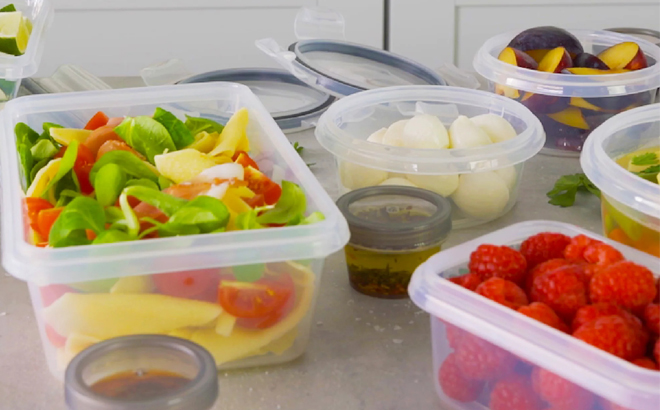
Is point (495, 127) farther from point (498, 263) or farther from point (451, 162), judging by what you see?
point (498, 263)

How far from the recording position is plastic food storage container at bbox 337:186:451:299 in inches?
31.0

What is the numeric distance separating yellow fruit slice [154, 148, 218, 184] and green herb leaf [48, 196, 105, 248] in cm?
12

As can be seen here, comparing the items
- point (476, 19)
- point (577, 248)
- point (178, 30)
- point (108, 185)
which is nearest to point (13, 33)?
point (108, 185)

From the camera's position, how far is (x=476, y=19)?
2.37 m

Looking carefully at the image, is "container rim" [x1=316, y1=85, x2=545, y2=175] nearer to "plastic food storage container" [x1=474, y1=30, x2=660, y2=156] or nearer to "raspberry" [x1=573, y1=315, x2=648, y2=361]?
"plastic food storage container" [x1=474, y1=30, x2=660, y2=156]

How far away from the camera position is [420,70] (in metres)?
1.27

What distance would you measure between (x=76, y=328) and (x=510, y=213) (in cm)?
53

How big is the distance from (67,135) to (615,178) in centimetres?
54

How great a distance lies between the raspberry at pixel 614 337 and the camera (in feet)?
1.82

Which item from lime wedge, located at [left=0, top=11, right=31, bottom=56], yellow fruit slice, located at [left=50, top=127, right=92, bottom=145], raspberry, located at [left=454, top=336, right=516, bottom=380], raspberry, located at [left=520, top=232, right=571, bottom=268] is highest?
lime wedge, located at [left=0, top=11, right=31, bottom=56]

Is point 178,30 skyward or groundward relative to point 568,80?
groundward

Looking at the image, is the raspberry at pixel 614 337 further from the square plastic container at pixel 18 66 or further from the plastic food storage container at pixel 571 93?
the square plastic container at pixel 18 66

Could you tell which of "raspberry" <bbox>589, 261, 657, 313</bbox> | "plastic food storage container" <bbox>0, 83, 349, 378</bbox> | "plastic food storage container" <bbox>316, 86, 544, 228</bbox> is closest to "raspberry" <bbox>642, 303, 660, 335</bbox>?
"raspberry" <bbox>589, 261, 657, 313</bbox>

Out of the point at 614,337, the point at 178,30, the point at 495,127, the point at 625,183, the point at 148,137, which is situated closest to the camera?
the point at 614,337
